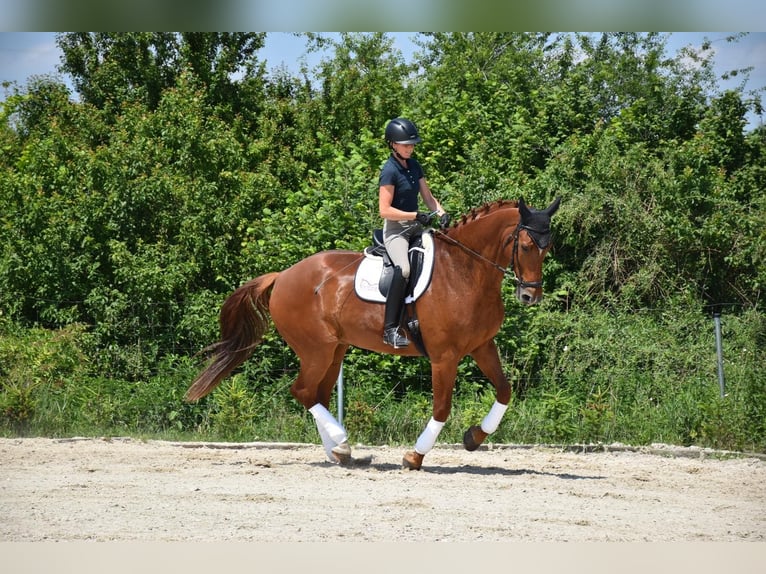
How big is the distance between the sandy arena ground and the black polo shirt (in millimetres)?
2294

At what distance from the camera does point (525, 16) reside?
3000 mm

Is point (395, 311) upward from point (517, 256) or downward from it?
downward

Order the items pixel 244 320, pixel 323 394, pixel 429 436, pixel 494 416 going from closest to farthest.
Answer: pixel 429 436 < pixel 494 416 < pixel 323 394 < pixel 244 320

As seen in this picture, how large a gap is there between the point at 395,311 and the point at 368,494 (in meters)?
1.72

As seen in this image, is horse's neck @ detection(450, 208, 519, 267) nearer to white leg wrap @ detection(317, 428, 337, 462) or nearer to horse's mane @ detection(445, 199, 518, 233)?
horse's mane @ detection(445, 199, 518, 233)

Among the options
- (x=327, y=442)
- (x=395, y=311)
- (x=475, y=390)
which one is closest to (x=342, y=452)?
(x=327, y=442)

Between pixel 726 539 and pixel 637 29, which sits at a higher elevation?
pixel 637 29

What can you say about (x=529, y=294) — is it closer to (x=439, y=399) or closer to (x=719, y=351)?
(x=439, y=399)

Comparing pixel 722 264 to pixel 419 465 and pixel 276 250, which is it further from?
pixel 419 465

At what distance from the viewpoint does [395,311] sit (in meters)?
8.19

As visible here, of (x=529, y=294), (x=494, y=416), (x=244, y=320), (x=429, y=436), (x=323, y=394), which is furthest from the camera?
(x=244, y=320)

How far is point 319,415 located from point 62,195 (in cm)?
724

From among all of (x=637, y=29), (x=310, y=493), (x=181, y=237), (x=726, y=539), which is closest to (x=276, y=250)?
(x=181, y=237)

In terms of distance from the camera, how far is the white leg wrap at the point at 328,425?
851 centimetres
